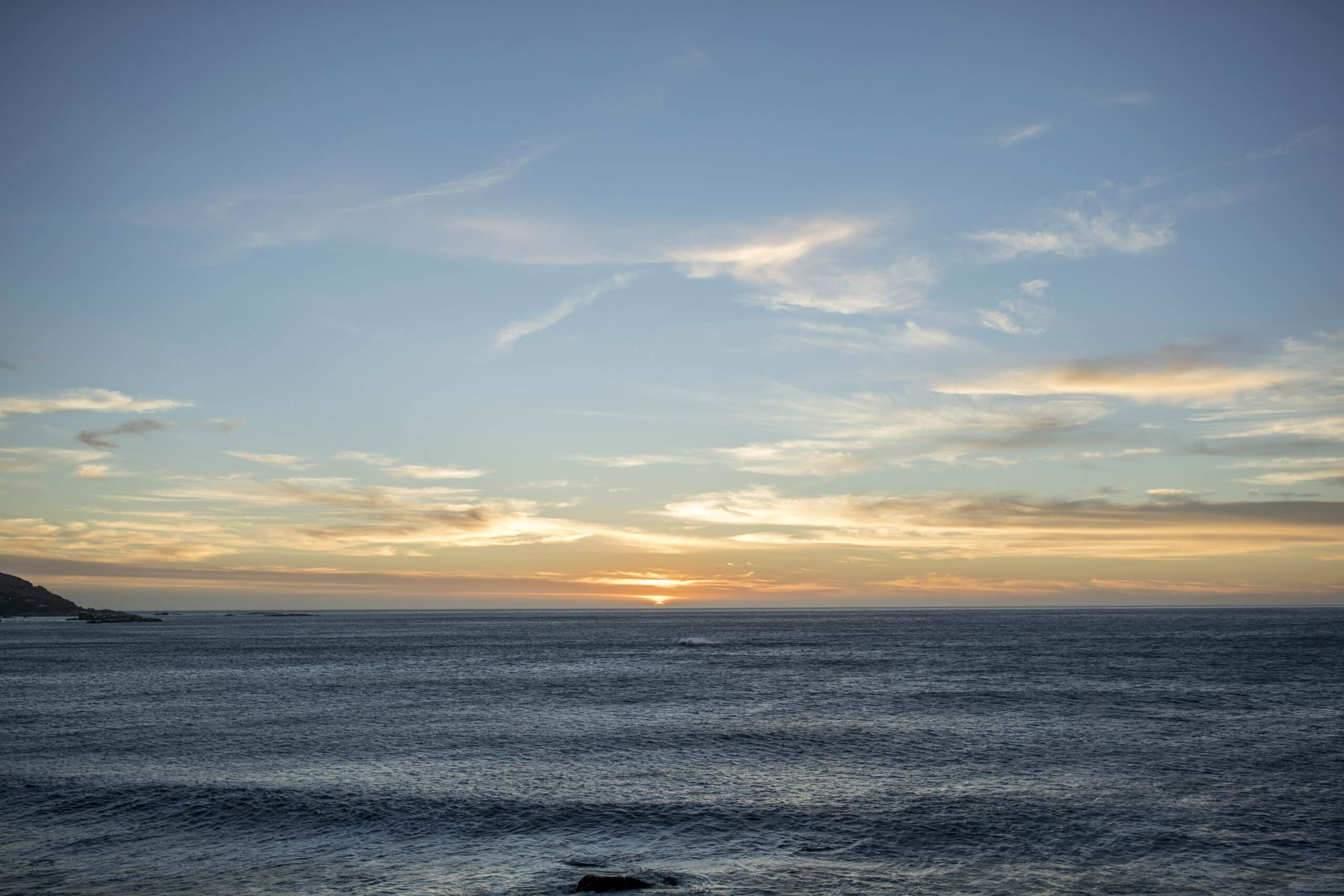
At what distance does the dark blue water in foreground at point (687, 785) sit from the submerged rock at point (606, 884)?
0.81 metres

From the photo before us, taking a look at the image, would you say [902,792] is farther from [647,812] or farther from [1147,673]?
[1147,673]

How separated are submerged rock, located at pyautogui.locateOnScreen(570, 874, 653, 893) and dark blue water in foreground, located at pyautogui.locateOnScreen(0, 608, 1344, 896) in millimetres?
815

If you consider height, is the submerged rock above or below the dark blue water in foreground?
above

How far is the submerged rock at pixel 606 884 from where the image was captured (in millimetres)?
25891

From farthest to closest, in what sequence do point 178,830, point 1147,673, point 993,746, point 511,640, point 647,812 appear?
point 511,640 → point 1147,673 → point 993,746 → point 647,812 → point 178,830

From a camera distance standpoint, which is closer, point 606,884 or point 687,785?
point 606,884

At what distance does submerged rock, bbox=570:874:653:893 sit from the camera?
25.9 m

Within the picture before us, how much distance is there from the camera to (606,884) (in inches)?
1028

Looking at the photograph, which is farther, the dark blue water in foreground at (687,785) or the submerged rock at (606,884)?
the dark blue water in foreground at (687,785)

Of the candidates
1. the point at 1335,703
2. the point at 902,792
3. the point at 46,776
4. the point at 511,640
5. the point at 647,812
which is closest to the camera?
the point at 647,812

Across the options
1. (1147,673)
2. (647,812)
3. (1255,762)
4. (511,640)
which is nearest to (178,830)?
(647,812)

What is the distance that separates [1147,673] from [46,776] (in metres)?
93.8

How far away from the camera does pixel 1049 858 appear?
29234 mm

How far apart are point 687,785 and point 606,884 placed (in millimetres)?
14889
